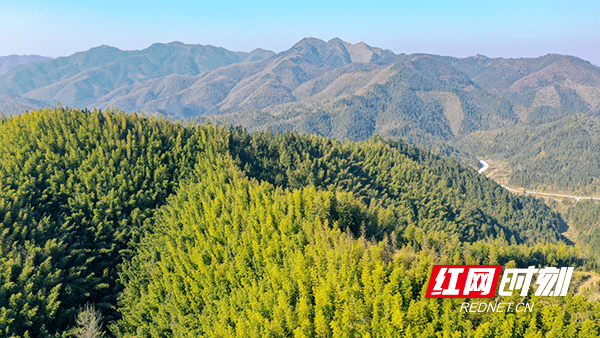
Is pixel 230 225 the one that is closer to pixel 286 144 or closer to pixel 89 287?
pixel 89 287

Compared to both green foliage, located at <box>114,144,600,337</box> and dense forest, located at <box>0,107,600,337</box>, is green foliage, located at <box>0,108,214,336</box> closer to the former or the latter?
dense forest, located at <box>0,107,600,337</box>

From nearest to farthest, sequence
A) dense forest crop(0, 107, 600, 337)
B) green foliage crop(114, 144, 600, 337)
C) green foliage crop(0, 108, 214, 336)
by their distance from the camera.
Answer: green foliage crop(114, 144, 600, 337) < dense forest crop(0, 107, 600, 337) < green foliage crop(0, 108, 214, 336)

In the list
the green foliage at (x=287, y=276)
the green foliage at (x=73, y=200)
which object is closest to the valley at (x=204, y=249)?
the green foliage at (x=287, y=276)

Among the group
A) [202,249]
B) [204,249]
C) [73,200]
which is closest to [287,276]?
[204,249]

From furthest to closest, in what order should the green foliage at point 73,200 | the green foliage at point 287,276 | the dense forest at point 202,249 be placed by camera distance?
the green foliage at point 73,200, the dense forest at point 202,249, the green foliage at point 287,276

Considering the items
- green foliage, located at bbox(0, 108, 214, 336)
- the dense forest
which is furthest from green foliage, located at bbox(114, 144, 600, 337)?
green foliage, located at bbox(0, 108, 214, 336)

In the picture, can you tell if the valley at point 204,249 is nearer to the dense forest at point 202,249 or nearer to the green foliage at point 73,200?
the dense forest at point 202,249

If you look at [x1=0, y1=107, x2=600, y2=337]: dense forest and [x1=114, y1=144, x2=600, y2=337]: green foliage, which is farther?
[x1=0, y1=107, x2=600, y2=337]: dense forest

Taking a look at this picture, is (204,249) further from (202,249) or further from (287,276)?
(287,276)

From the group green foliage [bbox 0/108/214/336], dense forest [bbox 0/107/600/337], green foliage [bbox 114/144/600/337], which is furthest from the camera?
green foliage [bbox 0/108/214/336]
